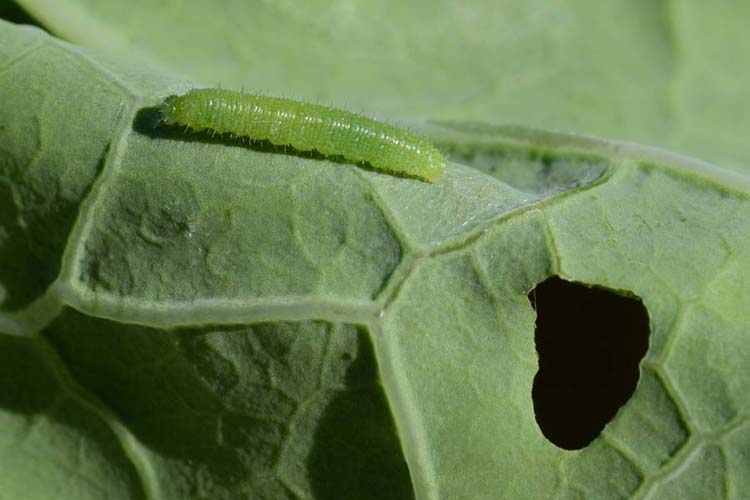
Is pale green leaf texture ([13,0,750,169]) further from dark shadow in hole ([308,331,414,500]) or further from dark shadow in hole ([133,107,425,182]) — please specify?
dark shadow in hole ([308,331,414,500])

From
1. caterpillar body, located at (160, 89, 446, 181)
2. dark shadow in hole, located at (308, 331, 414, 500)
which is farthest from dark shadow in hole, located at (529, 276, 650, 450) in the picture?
caterpillar body, located at (160, 89, 446, 181)

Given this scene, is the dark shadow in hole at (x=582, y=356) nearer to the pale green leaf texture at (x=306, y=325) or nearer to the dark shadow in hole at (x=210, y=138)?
the pale green leaf texture at (x=306, y=325)

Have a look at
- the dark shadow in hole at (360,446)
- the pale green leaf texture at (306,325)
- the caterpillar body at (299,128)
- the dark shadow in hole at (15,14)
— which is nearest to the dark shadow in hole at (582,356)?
the pale green leaf texture at (306,325)

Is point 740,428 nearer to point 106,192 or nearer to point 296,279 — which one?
point 296,279

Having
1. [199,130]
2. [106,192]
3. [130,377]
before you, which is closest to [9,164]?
[106,192]

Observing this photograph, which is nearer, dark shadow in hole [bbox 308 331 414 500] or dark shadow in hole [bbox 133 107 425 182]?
dark shadow in hole [bbox 308 331 414 500]
